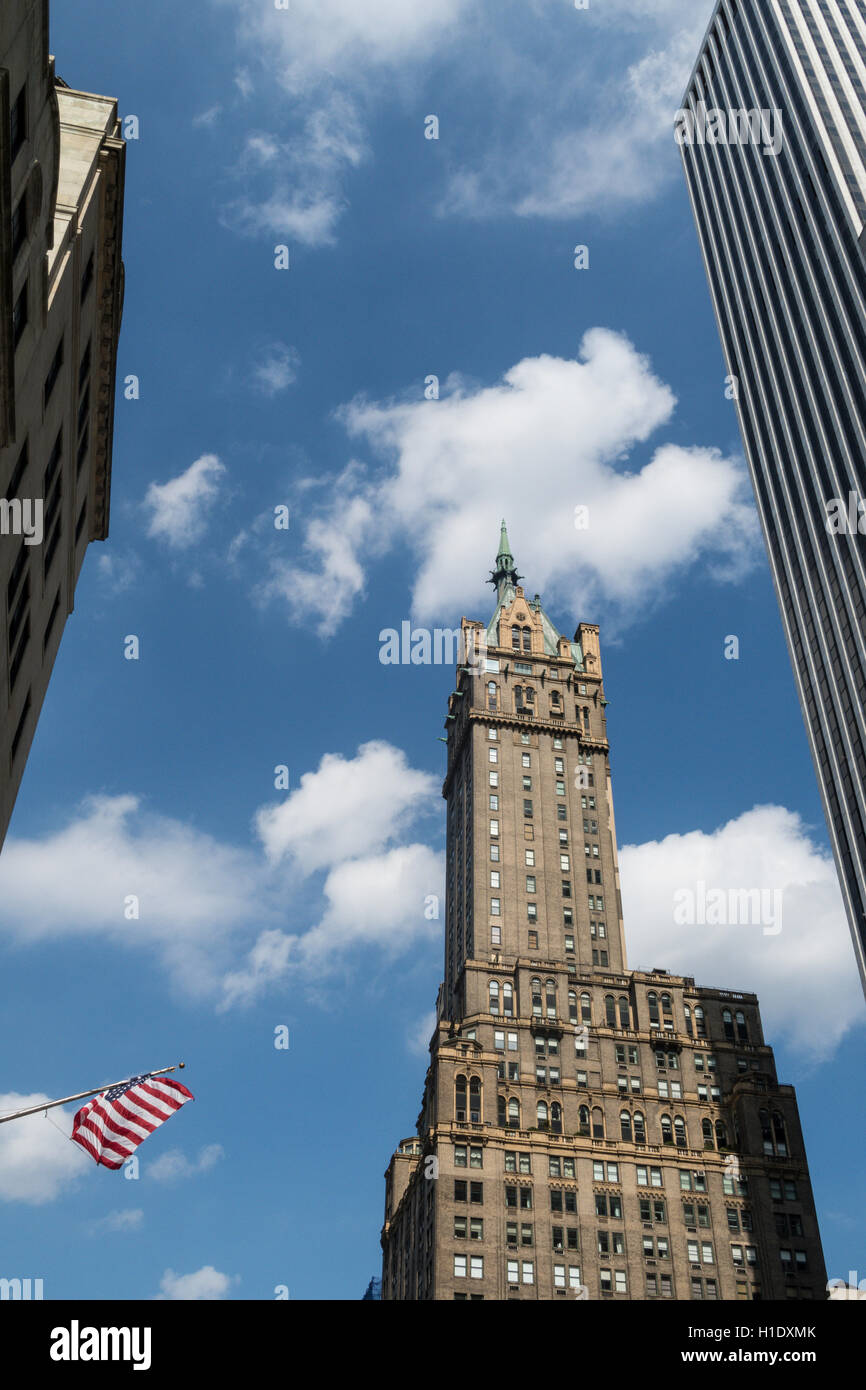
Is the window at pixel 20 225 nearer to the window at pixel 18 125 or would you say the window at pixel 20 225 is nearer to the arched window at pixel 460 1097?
the window at pixel 18 125

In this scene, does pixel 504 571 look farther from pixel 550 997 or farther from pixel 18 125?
pixel 18 125

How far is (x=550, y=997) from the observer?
110000mm

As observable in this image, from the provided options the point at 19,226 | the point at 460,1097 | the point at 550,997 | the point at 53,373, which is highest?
the point at 550,997

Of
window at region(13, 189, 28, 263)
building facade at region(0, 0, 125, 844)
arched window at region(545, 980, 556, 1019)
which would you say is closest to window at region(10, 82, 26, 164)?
building facade at region(0, 0, 125, 844)

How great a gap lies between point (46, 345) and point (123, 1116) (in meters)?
22.2

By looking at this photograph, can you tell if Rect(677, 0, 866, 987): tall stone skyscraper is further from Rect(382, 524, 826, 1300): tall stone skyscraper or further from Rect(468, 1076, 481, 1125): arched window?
Rect(468, 1076, 481, 1125): arched window

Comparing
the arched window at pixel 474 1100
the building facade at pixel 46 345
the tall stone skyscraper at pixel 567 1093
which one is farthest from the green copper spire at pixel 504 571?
the building facade at pixel 46 345

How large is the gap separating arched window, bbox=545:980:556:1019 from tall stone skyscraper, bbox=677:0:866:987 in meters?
29.5

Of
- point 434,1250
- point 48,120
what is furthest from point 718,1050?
point 48,120

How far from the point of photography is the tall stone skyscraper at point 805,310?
97.7 metres

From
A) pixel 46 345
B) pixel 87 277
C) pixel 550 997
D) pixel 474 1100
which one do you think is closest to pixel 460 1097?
pixel 474 1100

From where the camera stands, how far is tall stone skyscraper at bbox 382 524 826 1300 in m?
92.9

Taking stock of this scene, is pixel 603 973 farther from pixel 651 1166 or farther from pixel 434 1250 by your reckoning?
pixel 434 1250

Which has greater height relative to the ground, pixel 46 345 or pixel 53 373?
pixel 53 373
